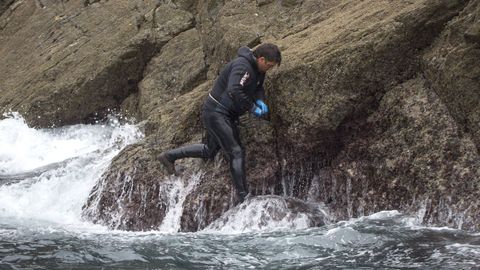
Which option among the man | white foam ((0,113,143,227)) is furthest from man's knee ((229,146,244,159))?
white foam ((0,113,143,227))

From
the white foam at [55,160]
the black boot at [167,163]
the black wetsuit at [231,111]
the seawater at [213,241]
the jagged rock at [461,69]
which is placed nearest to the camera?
the seawater at [213,241]

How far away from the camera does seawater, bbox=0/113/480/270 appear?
232 inches

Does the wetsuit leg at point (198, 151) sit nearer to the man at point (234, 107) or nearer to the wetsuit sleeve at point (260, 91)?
the man at point (234, 107)

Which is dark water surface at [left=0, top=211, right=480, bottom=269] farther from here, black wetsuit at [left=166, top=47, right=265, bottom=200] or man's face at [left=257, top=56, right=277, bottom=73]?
man's face at [left=257, top=56, right=277, bottom=73]

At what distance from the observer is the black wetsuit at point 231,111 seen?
7.72 metres

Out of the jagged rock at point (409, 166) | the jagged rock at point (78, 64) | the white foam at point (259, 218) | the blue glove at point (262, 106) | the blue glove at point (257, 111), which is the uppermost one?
the jagged rock at point (78, 64)

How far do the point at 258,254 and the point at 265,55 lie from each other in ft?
8.73

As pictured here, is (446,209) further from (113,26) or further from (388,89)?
(113,26)

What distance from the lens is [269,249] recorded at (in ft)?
21.2

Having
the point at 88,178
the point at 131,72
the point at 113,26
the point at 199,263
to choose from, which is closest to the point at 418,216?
the point at 199,263

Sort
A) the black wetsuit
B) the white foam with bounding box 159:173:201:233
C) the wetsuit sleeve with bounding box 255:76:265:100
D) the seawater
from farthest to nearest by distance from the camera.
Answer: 1. the white foam with bounding box 159:173:201:233
2. the wetsuit sleeve with bounding box 255:76:265:100
3. the black wetsuit
4. the seawater

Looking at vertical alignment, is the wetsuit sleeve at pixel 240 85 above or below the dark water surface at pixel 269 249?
above

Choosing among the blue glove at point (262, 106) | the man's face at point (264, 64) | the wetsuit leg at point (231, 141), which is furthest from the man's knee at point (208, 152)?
the man's face at point (264, 64)

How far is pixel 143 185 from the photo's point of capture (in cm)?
848
